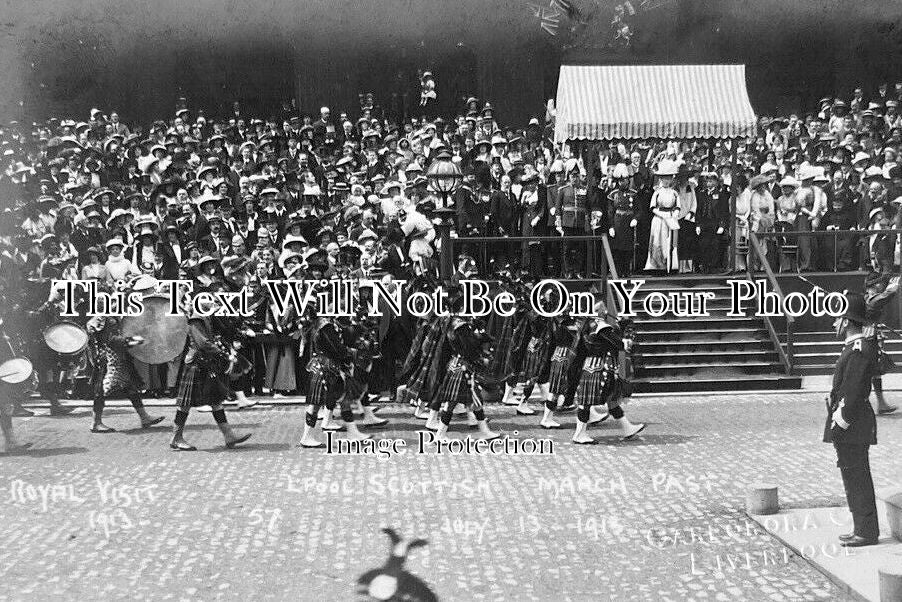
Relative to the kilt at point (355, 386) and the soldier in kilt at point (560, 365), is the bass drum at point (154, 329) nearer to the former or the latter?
the kilt at point (355, 386)

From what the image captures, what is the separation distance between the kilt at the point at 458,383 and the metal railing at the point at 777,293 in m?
5.89

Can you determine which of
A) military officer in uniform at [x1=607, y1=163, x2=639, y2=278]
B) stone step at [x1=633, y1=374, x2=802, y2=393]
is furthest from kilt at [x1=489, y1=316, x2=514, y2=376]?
military officer in uniform at [x1=607, y1=163, x2=639, y2=278]

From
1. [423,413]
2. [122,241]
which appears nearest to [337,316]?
[423,413]

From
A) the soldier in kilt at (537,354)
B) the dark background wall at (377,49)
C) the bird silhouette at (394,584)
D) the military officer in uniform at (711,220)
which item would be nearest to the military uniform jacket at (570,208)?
the military officer in uniform at (711,220)

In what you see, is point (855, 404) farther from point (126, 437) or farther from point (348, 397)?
point (126, 437)

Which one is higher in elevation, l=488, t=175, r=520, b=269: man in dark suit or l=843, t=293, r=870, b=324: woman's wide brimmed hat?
l=488, t=175, r=520, b=269: man in dark suit

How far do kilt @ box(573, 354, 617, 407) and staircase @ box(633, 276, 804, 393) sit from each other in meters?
3.97

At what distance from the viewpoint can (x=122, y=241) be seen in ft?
50.6

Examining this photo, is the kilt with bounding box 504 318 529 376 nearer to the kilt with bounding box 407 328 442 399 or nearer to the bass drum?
the kilt with bounding box 407 328 442 399

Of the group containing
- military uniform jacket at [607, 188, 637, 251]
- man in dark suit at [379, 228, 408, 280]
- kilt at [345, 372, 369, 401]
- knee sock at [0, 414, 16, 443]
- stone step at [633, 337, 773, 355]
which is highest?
military uniform jacket at [607, 188, 637, 251]

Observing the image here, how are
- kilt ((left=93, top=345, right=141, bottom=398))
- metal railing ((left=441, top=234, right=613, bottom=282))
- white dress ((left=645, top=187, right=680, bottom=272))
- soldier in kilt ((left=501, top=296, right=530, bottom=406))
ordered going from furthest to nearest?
white dress ((left=645, top=187, right=680, bottom=272)), metal railing ((left=441, top=234, right=613, bottom=282)), soldier in kilt ((left=501, top=296, right=530, bottom=406)), kilt ((left=93, top=345, right=141, bottom=398))

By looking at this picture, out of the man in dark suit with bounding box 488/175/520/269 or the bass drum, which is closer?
the bass drum

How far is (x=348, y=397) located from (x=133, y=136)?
7884 mm

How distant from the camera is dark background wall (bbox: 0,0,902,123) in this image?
47.8ft
